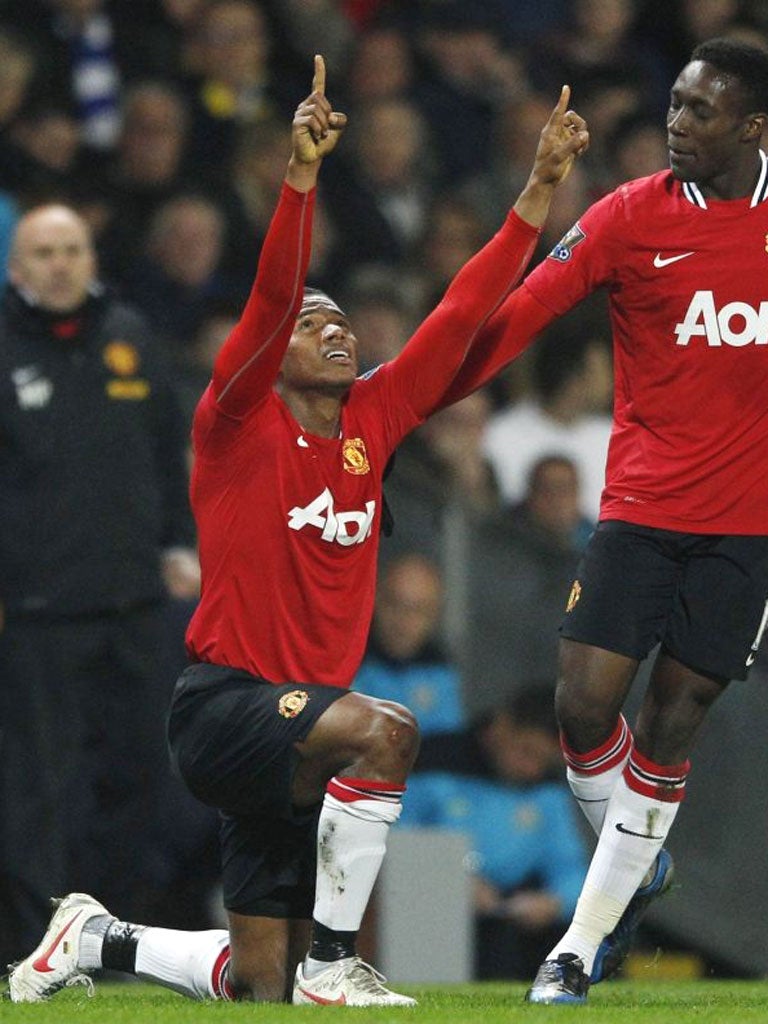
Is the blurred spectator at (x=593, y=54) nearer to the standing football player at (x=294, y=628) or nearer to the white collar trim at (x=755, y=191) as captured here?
the white collar trim at (x=755, y=191)

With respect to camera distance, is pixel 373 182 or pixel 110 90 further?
pixel 373 182

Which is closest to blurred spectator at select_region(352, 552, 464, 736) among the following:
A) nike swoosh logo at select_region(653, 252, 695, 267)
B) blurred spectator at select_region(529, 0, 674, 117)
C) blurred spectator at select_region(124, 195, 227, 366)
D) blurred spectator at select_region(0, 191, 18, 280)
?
blurred spectator at select_region(124, 195, 227, 366)

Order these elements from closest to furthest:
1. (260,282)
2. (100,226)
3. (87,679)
A: (260,282) → (87,679) → (100,226)

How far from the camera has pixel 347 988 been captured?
5.31m

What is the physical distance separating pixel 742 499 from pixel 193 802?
2.95m

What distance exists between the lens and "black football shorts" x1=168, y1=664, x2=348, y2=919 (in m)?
5.45

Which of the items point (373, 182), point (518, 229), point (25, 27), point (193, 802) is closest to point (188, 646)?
point (518, 229)

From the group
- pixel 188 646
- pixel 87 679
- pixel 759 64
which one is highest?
pixel 759 64

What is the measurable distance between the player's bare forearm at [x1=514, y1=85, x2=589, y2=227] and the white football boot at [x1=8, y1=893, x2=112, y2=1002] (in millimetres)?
2059

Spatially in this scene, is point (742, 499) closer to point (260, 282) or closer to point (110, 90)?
point (260, 282)

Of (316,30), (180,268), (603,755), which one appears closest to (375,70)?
(316,30)

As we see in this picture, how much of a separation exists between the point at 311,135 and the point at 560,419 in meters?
4.71

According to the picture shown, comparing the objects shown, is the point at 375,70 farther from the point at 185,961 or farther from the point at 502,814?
the point at 185,961

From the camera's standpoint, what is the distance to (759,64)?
19.2ft
